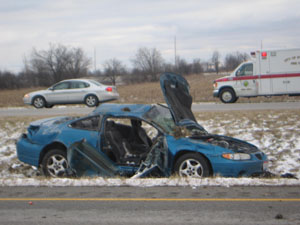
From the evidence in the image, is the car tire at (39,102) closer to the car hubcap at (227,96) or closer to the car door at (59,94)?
the car door at (59,94)

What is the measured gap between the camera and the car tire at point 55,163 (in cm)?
733

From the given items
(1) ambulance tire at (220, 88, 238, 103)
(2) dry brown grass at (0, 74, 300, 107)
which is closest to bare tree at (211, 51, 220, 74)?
(2) dry brown grass at (0, 74, 300, 107)

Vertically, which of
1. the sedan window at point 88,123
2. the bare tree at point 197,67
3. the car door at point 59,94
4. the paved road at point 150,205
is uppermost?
the bare tree at point 197,67

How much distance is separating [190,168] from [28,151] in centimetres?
323

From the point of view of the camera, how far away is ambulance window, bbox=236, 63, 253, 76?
18.5 meters

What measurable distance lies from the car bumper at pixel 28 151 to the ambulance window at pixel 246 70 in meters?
13.1

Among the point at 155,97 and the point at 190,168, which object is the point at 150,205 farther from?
the point at 155,97

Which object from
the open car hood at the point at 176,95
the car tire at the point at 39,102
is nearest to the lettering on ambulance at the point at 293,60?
the open car hood at the point at 176,95

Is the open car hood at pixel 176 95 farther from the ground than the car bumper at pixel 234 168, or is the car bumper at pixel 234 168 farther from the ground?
the open car hood at pixel 176 95

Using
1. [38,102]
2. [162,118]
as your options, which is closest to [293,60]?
[38,102]

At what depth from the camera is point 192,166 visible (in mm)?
6637

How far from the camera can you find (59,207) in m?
5.28

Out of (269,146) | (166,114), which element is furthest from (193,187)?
(269,146)

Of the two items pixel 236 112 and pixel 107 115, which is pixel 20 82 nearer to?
pixel 236 112
